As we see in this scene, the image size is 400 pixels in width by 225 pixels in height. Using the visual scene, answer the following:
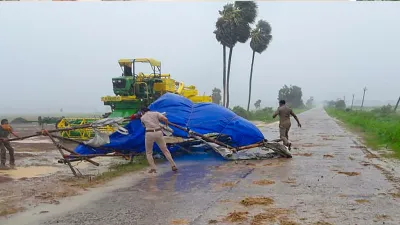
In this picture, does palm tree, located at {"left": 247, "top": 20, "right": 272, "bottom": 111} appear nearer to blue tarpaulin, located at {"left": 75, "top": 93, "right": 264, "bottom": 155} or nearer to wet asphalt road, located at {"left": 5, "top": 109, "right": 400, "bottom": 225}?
blue tarpaulin, located at {"left": 75, "top": 93, "right": 264, "bottom": 155}

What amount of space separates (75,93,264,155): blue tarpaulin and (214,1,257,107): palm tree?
1179 inches

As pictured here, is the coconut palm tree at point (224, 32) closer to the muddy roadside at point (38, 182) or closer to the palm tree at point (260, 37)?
the palm tree at point (260, 37)

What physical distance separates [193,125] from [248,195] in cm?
562

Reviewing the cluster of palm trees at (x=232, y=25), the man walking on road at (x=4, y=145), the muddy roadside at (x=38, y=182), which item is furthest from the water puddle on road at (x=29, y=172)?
the cluster of palm trees at (x=232, y=25)

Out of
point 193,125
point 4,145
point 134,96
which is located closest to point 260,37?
point 134,96

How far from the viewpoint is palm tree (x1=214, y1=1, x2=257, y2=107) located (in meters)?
43.3

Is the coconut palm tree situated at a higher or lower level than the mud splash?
higher

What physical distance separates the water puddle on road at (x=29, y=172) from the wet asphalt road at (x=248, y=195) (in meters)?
3.35

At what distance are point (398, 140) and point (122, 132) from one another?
11244 millimetres

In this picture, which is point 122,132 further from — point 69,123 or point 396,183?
point 69,123

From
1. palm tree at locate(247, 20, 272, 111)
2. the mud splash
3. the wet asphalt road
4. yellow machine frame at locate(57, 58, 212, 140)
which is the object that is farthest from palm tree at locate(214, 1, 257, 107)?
the mud splash

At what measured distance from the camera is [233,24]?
43344 millimetres

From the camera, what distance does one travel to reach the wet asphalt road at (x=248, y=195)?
600 centimetres

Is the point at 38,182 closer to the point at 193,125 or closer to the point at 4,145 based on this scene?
the point at 4,145
